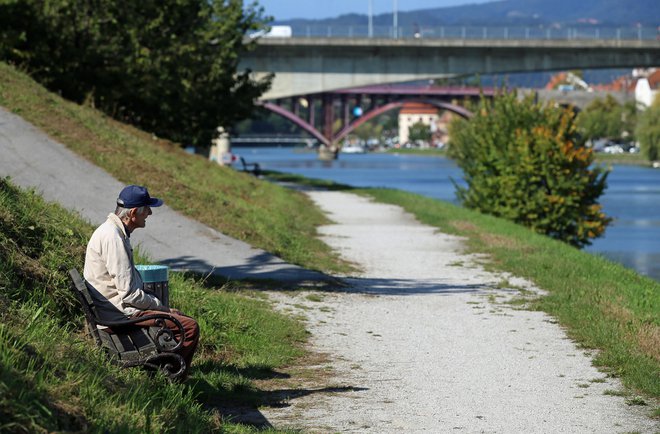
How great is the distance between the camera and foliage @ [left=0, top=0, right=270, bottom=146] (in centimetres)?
3584

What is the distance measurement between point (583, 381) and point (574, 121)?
26.3m

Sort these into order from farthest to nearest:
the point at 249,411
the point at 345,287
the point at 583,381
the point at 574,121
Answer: the point at 574,121 < the point at 345,287 < the point at 583,381 < the point at 249,411

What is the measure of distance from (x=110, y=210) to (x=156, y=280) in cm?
1040

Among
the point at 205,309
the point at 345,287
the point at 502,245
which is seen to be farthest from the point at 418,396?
the point at 502,245

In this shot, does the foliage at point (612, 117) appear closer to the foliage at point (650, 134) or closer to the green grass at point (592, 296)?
the foliage at point (650, 134)

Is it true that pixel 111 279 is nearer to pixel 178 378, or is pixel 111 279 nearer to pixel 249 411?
pixel 178 378

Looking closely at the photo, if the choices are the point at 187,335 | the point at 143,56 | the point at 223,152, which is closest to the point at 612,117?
the point at 223,152

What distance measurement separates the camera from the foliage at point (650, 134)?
3893 inches

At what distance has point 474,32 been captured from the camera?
62.4m

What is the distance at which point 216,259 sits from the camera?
1838 centimetres

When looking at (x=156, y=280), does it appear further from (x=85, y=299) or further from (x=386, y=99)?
(x=386, y=99)

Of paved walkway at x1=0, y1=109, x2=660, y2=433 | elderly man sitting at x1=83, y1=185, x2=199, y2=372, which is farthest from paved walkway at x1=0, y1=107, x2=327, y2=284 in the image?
elderly man sitting at x1=83, y1=185, x2=199, y2=372

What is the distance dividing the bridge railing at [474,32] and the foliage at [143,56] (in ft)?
57.6

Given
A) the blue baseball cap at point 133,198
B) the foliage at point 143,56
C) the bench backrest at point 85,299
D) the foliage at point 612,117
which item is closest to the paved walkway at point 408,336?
the bench backrest at point 85,299
